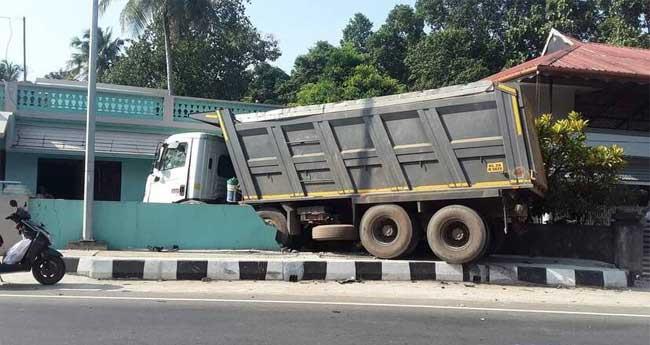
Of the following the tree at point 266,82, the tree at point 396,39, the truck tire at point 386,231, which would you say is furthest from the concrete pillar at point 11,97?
the tree at point 396,39

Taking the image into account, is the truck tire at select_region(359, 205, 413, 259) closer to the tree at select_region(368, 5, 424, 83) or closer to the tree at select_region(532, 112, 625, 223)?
the tree at select_region(532, 112, 625, 223)

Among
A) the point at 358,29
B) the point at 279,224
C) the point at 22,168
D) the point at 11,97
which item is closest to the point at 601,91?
the point at 279,224

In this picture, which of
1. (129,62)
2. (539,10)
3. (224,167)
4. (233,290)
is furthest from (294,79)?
(233,290)

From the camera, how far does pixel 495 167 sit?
945cm

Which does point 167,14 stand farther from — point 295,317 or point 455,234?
point 295,317

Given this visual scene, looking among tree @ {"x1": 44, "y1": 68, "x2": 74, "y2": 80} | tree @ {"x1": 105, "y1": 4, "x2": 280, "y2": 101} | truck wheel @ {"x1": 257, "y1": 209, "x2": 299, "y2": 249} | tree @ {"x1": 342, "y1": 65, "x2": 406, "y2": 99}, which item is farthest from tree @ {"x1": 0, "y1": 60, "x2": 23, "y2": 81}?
truck wheel @ {"x1": 257, "y1": 209, "x2": 299, "y2": 249}

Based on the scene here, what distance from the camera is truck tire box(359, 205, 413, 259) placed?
10211 mm

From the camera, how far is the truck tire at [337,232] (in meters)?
10.8

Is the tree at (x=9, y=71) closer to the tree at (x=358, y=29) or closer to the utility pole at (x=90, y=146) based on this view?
the tree at (x=358, y=29)

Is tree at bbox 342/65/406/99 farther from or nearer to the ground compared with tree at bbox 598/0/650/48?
nearer to the ground

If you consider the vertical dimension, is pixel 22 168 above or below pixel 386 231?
above

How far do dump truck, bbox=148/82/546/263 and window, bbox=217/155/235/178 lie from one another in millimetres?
1311

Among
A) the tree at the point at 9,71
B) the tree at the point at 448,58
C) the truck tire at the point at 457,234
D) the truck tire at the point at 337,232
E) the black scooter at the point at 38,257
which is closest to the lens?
the black scooter at the point at 38,257

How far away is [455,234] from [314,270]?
7.76 ft
